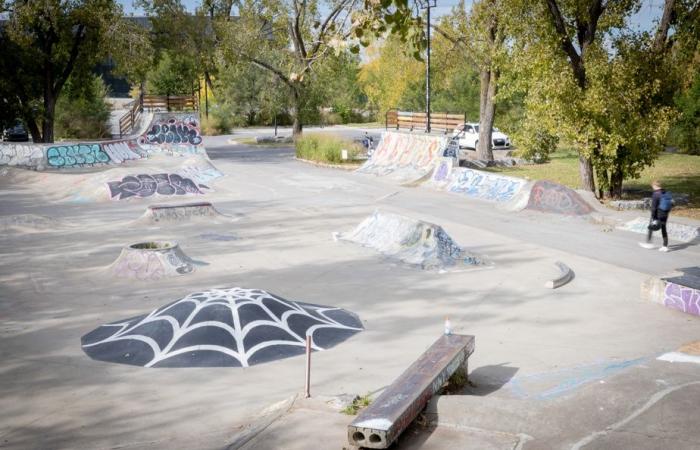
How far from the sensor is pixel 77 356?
1030 centimetres

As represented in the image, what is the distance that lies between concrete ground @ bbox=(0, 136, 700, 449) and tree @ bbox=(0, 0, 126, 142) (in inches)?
557

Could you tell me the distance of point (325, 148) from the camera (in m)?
35.1

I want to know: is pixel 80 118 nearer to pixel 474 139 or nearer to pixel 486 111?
pixel 474 139

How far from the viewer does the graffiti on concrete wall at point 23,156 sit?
32.6m

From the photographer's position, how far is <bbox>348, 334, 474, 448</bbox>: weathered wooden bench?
6086mm

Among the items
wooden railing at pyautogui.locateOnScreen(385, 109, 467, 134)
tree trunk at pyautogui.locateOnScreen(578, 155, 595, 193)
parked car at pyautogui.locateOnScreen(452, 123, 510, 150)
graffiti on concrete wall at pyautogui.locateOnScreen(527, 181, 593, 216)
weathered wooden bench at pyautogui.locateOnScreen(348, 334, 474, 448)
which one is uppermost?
wooden railing at pyautogui.locateOnScreen(385, 109, 467, 134)

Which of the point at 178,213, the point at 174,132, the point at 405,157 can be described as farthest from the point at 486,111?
the point at 178,213

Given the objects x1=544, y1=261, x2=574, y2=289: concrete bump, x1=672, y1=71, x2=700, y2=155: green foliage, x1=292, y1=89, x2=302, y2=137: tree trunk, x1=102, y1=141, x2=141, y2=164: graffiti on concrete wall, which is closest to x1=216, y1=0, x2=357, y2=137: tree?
x1=292, y1=89, x2=302, y2=137: tree trunk

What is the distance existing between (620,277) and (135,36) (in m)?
26.4

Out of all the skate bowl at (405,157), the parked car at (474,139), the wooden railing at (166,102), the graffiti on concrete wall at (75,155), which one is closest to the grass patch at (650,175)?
the skate bowl at (405,157)

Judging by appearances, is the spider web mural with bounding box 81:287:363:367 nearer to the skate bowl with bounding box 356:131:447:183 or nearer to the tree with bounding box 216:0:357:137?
the skate bowl with bounding box 356:131:447:183

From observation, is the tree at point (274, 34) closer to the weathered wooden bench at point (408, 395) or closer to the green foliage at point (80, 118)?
the green foliage at point (80, 118)

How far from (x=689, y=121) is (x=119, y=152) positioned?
26.9 m

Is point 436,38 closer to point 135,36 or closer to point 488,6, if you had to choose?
point 488,6
